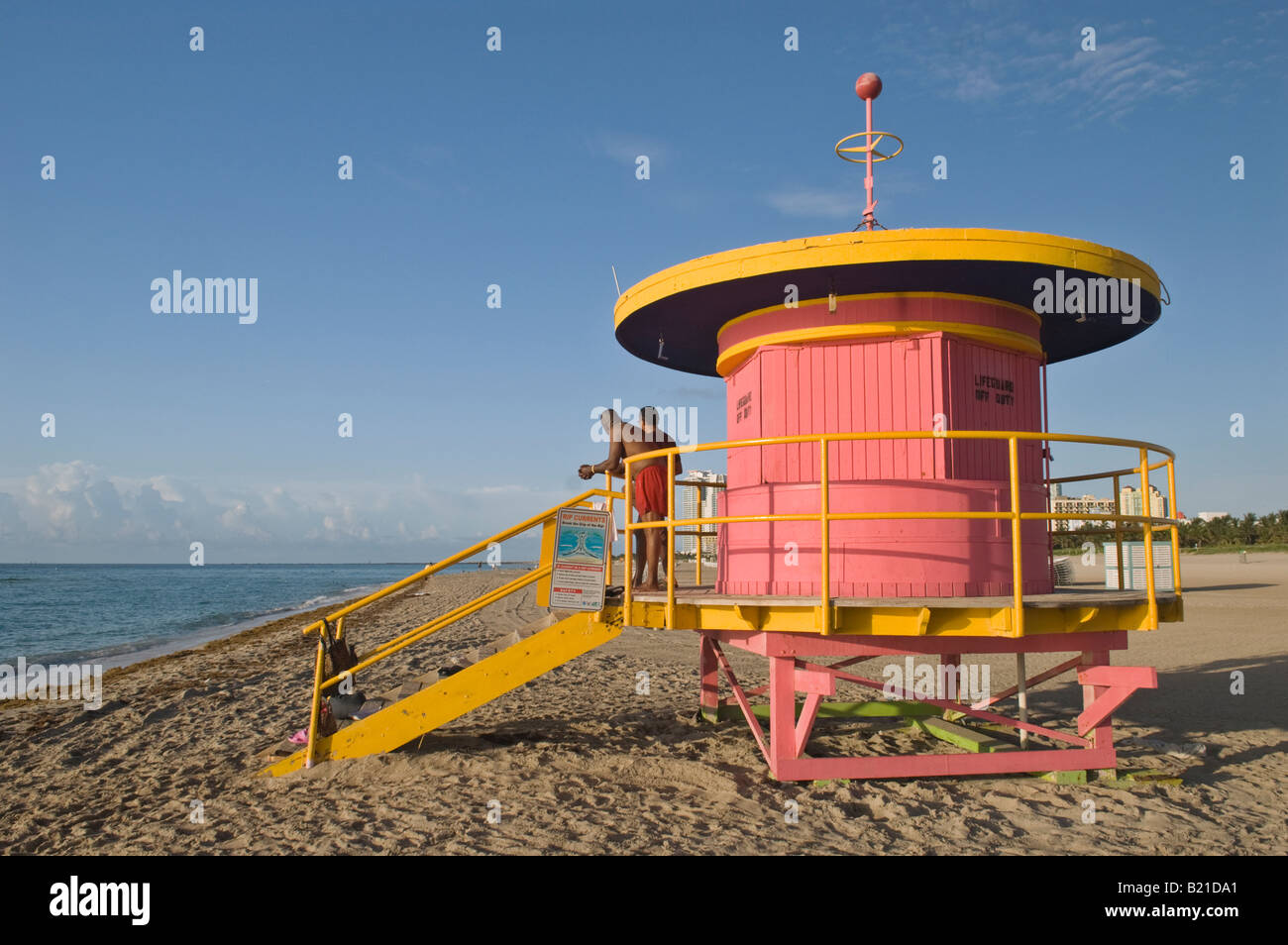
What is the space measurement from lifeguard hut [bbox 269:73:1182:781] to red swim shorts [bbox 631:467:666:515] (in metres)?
0.68

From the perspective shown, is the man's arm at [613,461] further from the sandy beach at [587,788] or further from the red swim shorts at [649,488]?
the sandy beach at [587,788]

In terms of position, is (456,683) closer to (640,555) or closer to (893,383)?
(640,555)

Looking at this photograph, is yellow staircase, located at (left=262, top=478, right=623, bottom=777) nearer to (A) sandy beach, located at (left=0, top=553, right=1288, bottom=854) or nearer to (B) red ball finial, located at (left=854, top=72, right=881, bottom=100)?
(A) sandy beach, located at (left=0, top=553, right=1288, bottom=854)

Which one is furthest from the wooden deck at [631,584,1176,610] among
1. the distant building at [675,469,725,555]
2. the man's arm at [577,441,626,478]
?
the distant building at [675,469,725,555]

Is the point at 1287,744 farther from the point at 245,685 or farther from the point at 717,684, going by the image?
the point at 245,685

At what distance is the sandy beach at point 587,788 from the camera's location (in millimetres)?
5645

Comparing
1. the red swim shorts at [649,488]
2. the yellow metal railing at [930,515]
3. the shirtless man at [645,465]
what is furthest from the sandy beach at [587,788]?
the red swim shorts at [649,488]

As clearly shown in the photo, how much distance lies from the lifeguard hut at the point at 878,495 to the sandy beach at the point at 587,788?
1.34 feet

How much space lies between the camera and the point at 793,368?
7277 mm

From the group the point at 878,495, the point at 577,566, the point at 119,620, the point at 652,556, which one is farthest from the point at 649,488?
the point at 119,620

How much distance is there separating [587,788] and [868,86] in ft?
21.9

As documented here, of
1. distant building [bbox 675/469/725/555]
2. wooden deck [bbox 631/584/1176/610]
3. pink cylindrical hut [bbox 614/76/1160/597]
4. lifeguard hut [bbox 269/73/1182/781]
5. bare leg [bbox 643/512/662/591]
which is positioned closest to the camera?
wooden deck [bbox 631/584/1176/610]

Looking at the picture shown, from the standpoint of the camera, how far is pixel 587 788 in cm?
683

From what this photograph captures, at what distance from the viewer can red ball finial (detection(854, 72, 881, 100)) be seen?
7.84 meters
